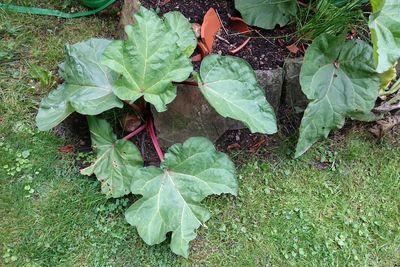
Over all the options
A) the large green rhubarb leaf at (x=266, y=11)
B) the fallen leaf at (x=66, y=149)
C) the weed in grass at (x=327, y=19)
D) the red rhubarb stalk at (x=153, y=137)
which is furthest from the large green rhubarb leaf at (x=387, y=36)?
the fallen leaf at (x=66, y=149)

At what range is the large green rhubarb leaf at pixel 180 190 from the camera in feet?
7.23

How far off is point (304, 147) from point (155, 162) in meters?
0.75

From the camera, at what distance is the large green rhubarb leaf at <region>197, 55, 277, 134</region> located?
A: 2.21 meters

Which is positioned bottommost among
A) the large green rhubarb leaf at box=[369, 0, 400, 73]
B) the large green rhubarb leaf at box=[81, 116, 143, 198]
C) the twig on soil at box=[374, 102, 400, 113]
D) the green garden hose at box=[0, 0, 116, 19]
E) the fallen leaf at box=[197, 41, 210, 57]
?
the large green rhubarb leaf at box=[81, 116, 143, 198]

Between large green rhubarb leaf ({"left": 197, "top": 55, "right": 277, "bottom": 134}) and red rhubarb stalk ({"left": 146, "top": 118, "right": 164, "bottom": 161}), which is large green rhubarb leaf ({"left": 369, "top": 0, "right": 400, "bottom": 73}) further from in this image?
red rhubarb stalk ({"left": 146, "top": 118, "right": 164, "bottom": 161})

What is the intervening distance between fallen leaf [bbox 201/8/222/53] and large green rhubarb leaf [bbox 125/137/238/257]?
0.50 meters

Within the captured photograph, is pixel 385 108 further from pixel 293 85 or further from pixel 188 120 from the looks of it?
pixel 188 120

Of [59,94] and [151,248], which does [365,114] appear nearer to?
[151,248]

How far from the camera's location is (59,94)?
2387mm

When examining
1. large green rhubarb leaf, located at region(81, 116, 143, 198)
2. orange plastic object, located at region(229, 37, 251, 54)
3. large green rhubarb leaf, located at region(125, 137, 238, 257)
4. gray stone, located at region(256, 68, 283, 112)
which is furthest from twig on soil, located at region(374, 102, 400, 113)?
large green rhubarb leaf, located at region(81, 116, 143, 198)

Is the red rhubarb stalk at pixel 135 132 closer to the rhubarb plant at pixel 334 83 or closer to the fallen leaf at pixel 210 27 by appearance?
the fallen leaf at pixel 210 27

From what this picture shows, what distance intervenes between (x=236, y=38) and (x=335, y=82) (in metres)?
0.56

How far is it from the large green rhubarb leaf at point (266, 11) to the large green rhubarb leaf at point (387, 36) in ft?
2.04

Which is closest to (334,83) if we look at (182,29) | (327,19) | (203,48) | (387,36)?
(327,19)
